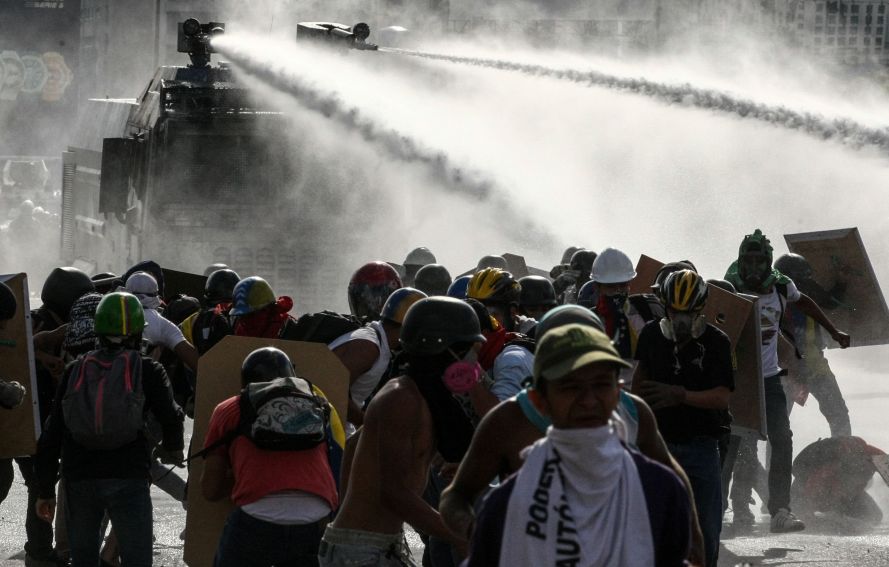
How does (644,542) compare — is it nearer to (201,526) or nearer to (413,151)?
(201,526)

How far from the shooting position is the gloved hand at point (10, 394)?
20.9ft

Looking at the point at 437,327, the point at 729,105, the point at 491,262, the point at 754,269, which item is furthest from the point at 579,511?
the point at 729,105

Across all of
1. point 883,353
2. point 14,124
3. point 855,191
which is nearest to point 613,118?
point 855,191

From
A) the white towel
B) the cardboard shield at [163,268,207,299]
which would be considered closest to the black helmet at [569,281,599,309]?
the cardboard shield at [163,268,207,299]

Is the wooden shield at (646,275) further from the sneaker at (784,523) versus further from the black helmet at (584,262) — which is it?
the black helmet at (584,262)

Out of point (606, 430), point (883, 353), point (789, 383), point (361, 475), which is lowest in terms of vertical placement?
point (883, 353)

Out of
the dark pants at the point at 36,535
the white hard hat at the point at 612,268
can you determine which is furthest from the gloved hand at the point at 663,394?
the dark pants at the point at 36,535

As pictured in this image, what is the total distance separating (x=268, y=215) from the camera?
1775 centimetres

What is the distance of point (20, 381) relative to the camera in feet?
22.0

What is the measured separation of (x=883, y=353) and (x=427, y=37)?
25718mm

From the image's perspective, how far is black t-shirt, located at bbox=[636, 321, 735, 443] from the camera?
6301mm

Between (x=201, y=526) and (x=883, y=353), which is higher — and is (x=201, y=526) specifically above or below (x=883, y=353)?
above

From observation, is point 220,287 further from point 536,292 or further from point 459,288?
point 536,292

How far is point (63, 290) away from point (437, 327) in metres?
3.73
